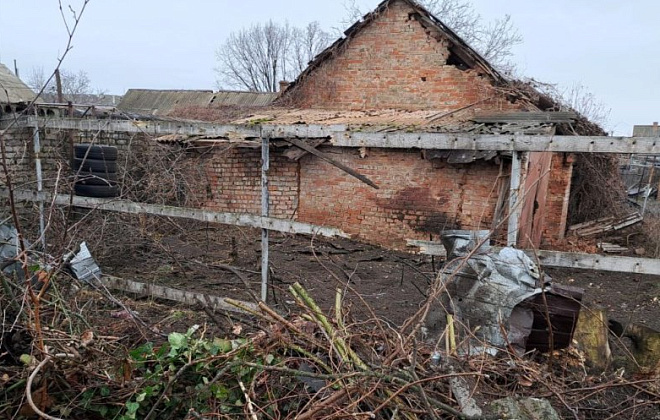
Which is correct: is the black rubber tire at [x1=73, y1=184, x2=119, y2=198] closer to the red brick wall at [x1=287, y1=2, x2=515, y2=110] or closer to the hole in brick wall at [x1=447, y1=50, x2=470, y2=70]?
the red brick wall at [x1=287, y1=2, x2=515, y2=110]

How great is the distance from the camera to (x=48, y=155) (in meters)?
8.18

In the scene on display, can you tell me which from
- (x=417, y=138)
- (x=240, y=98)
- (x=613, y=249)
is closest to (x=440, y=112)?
(x=613, y=249)

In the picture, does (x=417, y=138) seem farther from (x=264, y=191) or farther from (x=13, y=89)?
(x=13, y=89)

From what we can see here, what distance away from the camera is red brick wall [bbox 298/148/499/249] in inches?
347

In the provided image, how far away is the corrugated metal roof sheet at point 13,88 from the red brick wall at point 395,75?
19.7 ft

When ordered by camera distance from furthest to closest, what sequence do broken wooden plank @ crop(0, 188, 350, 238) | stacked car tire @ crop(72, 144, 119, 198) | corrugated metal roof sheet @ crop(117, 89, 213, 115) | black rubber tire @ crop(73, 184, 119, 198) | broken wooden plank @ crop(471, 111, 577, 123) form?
corrugated metal roof sheet @ crop(117, 89, 213, 115), broken wooden plank @ crop(471, 111, 577, 123), stacked car tire @ crop(72, 144, 119, 198), black rubber tire @ crop(73, 184, 119, 198), broken wooden plank @ crop(0, 188, 350, 238)

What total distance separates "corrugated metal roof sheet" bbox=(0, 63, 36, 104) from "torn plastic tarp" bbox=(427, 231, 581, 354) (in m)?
8.20

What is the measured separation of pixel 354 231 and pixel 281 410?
7587 millimetres

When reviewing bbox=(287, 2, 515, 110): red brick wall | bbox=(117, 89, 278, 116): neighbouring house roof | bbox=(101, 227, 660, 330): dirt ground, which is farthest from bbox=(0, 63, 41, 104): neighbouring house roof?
bbox=(117, 89, 278, 116): neighbouring house roof

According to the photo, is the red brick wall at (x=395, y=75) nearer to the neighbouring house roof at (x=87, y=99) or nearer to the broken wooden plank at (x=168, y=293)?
the broken wooden plank at (x=168, y=293)

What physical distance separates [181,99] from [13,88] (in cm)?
1214

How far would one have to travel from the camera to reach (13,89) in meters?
8.64

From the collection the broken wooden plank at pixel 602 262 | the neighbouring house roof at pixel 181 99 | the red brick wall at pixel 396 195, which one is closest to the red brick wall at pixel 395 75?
the red brick wall at pixel 396 195

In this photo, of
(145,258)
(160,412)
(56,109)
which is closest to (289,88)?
(56,109)
